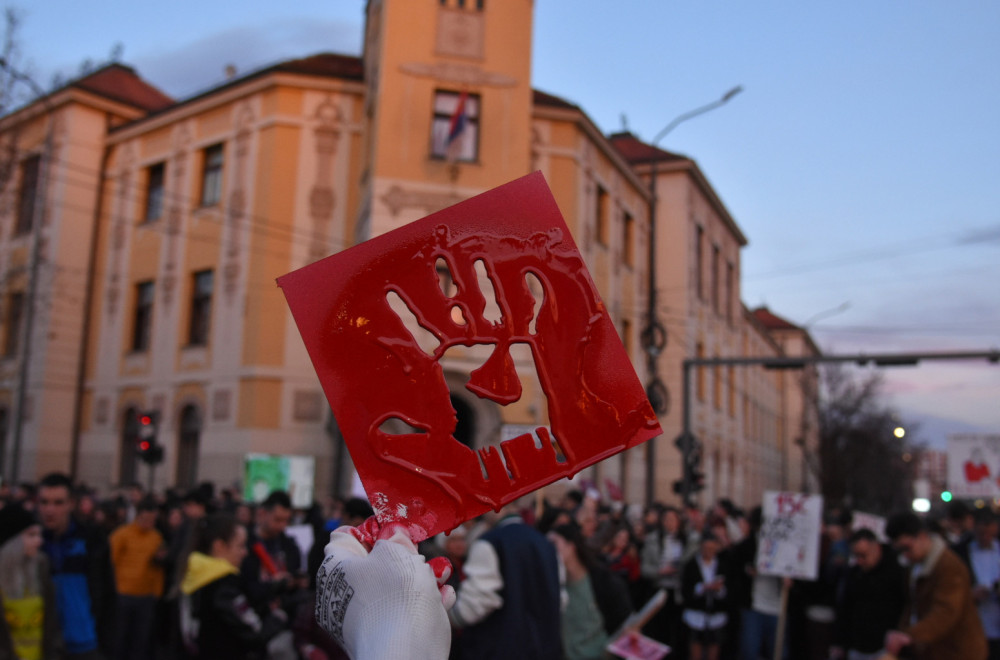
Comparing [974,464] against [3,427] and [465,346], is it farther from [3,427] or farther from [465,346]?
[3,427]

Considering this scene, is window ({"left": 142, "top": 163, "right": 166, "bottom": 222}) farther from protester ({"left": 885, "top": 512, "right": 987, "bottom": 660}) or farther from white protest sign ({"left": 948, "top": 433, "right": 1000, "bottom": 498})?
protester ({"left": 885, "top": 512, "right": 987, "bottom": 660})

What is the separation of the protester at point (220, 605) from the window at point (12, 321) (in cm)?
2636

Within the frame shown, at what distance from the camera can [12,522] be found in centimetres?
566

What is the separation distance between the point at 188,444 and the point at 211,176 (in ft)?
24.1

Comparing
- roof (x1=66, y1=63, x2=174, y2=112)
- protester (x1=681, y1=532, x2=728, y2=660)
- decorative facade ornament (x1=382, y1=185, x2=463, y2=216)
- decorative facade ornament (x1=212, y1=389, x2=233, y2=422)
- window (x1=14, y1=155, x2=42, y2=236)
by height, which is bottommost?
protester (x1=681, y1=532, x2=728, y2=660)

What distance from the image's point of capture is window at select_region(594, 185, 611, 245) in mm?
27859

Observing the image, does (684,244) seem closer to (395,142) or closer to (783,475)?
(395,142)

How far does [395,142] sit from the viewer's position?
71.1 ft

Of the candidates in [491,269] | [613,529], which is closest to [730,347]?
[613,529]

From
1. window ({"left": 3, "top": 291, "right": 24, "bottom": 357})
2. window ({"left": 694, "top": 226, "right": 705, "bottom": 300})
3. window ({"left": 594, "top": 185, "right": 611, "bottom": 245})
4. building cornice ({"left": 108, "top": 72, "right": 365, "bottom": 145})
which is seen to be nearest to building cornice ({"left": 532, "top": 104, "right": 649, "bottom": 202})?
window ({"left": 594, "top": 185, "right": 611, "bottom": 245})

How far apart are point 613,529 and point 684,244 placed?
83.9 ft

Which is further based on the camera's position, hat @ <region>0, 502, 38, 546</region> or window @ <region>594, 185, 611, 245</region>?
window @ <region>594, 185, 611, 245</region>

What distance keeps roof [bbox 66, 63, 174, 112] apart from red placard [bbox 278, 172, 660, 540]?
29.0 metres

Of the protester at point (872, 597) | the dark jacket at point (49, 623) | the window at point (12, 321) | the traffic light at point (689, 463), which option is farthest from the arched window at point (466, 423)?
the dark jacket at point (49, 623)
